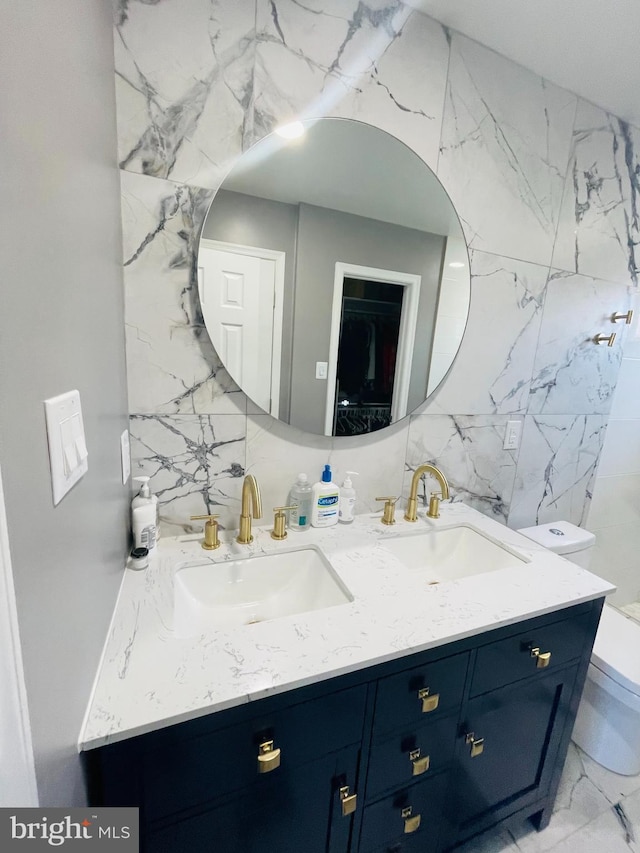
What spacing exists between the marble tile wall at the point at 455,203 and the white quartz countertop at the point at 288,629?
10.0 inches

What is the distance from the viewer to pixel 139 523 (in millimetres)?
950

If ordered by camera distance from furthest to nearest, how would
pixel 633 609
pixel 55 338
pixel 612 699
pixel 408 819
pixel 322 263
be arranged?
pixel 633 609, pixel 612 699, pixel 322 263, pixel 408 819, pixel 55 338

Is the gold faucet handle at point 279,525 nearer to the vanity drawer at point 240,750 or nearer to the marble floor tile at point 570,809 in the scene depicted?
the vanity drawer at point 240,750

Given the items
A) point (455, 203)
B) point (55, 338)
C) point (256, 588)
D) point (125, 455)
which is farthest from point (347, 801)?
point (455, 203)

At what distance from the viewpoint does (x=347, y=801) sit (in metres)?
0.77

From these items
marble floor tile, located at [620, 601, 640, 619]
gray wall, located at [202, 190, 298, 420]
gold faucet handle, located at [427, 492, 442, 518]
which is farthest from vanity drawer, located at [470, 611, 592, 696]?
marble floor tile, located at [620, 601, 640, 619]

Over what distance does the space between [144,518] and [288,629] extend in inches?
18.5

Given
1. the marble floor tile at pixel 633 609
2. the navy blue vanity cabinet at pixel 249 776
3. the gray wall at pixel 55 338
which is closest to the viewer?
the gray wall at pixel 55 338

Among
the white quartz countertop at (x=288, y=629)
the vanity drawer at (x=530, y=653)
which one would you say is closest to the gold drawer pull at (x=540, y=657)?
the vanity drawer at (x=530, y=653)

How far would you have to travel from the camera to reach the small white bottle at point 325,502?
1154 mm

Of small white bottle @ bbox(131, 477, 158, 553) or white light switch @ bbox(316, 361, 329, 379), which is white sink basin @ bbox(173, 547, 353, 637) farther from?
white light switch @ bbox(316, 361, 329, 379)

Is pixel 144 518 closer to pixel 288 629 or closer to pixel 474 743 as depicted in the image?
pixel 288 629

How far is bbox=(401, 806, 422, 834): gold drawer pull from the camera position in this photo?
87 centimetres

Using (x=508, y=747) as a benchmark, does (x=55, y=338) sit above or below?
above
